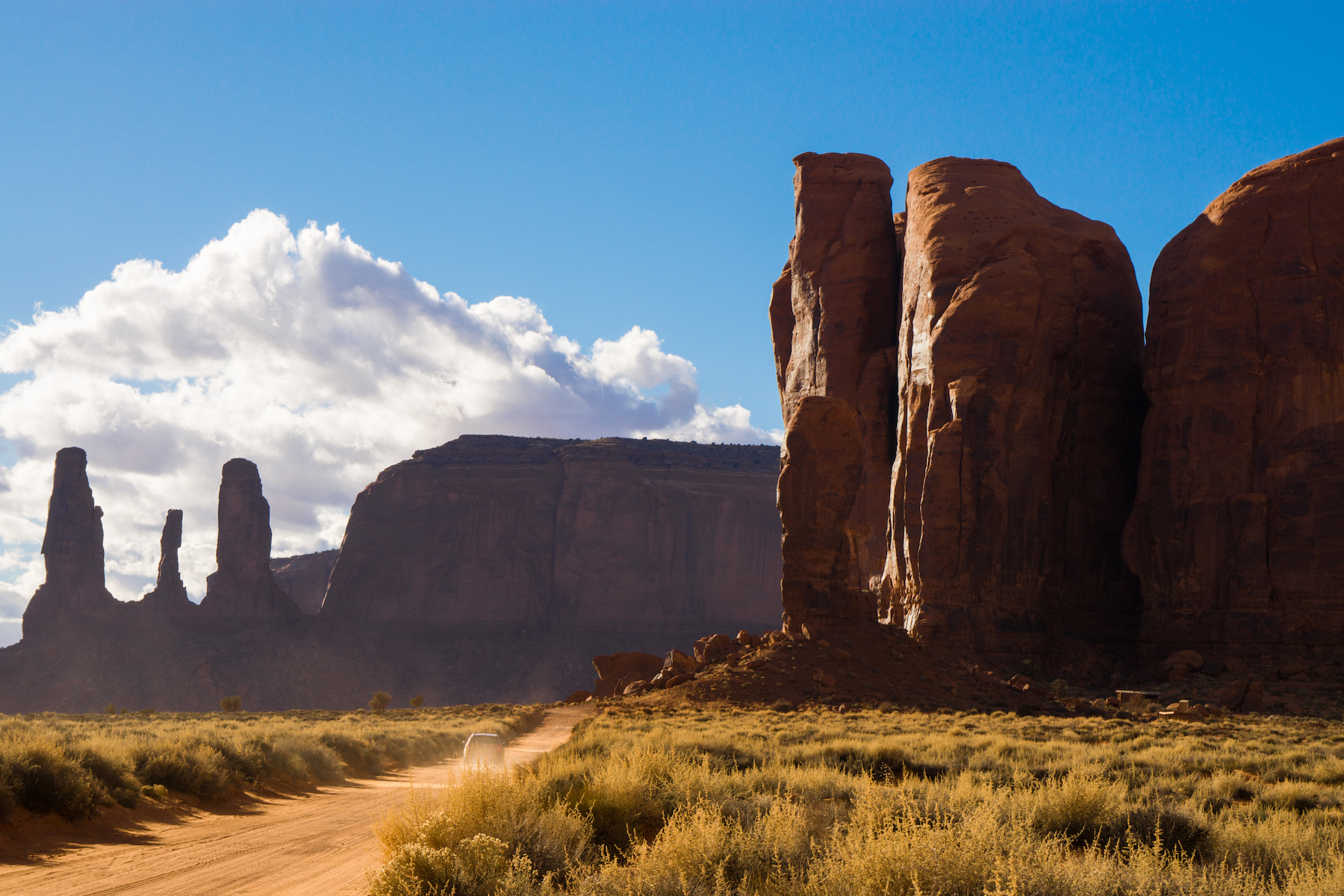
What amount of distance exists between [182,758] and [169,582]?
3150 inches

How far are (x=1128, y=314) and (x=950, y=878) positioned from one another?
4669cm

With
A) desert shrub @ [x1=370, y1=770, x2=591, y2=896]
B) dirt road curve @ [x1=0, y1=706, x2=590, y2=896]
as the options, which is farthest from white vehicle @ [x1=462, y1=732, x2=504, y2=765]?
desert shrub @ [x1=370, y1=770, x2=591, y2=896]

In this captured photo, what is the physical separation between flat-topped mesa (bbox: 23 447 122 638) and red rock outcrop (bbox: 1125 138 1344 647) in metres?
80.1

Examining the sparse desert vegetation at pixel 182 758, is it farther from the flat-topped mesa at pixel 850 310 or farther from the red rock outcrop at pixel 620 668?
the flat-topped mesa at pixel 850 310

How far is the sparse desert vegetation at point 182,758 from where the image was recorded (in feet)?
42.1

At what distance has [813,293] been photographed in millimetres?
54156

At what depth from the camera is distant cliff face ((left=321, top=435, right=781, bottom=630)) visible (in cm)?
9931

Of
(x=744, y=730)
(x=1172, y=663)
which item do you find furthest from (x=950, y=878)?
(x=1172, y=663)

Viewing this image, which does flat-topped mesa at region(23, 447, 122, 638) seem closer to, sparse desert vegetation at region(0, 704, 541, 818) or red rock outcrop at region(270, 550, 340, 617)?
red rock outcrop at region(270, 550, 340, 617)

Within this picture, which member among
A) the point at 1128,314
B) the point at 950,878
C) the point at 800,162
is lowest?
the point at 950,878

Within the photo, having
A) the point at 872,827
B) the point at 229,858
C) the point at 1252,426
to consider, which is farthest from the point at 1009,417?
the point at 872,827

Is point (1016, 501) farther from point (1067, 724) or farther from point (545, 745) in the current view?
point (545, 745)

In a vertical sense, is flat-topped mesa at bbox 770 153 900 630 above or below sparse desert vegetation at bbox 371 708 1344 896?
above

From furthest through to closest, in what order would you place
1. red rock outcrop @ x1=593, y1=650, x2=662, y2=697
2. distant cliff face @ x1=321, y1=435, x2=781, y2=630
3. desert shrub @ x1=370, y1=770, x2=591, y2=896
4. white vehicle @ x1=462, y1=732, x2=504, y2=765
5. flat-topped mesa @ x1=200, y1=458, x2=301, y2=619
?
1. distant cliff face @ x1=321, y1=435, x2=781, y2=630
2. flat-topped mesa @ x1=200, y1=458, x2=301, y2=619
3. red rock outcrop @ x1=593, y1=650, x2=662, y2=697
4. white vehicle @ x1=462, y1=732, x2=504, y2=765
5. desert shrub @ x1=370, y1=770, x2=591, y2=896
